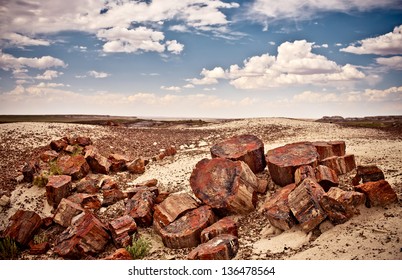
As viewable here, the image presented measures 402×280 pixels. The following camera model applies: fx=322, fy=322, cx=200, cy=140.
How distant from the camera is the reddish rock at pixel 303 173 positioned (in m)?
6.42

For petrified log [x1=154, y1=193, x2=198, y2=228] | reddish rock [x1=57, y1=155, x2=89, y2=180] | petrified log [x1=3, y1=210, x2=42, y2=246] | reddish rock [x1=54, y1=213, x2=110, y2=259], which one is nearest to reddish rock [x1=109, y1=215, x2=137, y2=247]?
reddish rock [x1=54, y1=213, x2=110, y2=259]

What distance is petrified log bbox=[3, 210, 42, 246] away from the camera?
6844 millimetres

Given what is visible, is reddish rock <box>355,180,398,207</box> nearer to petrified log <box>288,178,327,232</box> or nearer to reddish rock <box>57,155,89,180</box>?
petrified log <box>288,178,327,232</box>

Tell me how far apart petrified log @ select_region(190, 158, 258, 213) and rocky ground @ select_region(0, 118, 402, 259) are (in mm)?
298

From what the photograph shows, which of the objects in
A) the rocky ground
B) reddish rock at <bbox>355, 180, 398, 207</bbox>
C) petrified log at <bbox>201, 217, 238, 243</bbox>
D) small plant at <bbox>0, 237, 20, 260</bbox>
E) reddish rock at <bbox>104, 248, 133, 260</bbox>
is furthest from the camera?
small plant at <bbox>0, 237, 20, 260</bbox>

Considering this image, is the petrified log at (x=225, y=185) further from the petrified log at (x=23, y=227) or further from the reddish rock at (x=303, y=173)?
the petrified log at (x=23, y=227)

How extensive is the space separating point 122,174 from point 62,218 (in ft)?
13.0

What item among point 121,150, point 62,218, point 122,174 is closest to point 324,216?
point 62,218

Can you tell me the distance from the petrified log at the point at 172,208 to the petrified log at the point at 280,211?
1.64 m

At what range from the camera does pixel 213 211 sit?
674cm

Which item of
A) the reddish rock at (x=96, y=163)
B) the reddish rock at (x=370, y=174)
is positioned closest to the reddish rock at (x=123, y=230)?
the reddish rock at (x=96, y=163)

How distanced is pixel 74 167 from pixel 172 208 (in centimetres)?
499
